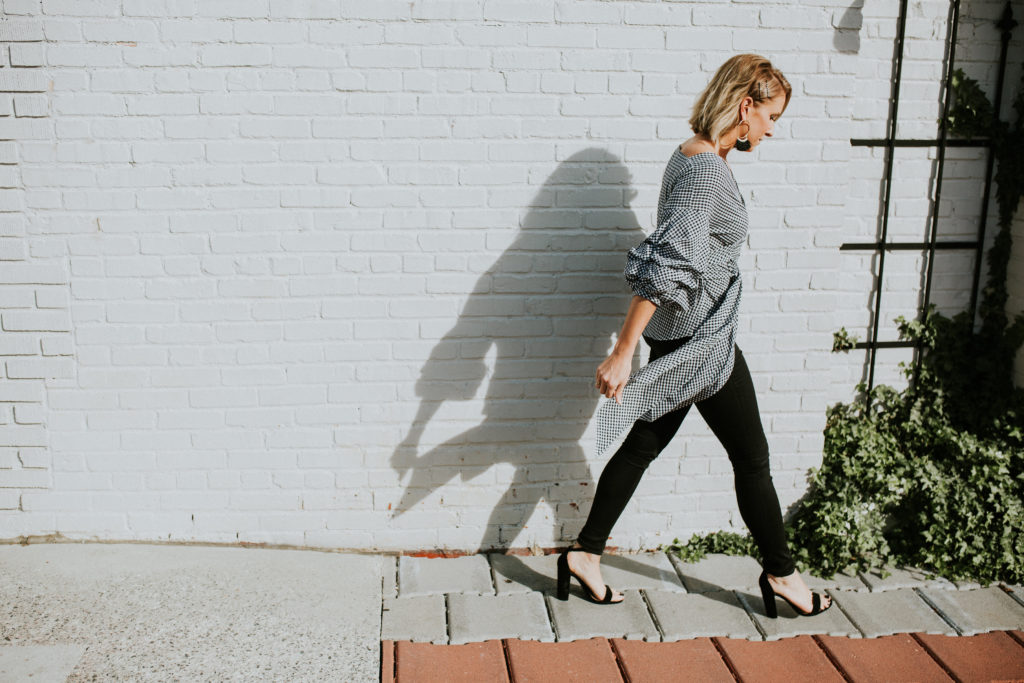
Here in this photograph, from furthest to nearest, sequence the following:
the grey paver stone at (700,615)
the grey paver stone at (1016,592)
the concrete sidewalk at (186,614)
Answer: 1. the grey paver stone at (1016,592)
2. the grey paver stone at (700,615)
3. the concrete sidewalk at (186,614)

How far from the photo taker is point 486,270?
3164 millimetres

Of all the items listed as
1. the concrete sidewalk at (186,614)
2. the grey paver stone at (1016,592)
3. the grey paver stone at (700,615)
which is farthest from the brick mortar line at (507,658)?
the grey paver stone at (1016,592)

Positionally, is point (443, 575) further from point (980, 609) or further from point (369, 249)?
point (980, 609)

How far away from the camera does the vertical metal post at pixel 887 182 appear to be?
342 centimetres

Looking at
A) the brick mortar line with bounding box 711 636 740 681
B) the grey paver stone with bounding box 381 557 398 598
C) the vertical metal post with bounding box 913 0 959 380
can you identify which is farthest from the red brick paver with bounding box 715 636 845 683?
the vertical metal post with bounding box 913 0 959 380

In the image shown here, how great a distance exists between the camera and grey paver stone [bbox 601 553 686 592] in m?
3.20

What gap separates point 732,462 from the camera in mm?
2932

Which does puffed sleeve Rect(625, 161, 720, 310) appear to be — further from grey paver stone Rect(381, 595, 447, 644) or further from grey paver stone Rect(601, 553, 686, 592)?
grey paver stone Rect(381, 595, 447, 644)

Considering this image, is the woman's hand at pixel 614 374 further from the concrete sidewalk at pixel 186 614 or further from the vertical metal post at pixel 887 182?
the vertical metal post at pixel 887 182

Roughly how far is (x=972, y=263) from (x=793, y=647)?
1851 millimetres

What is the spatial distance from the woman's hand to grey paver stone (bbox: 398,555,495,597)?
0.89 meters

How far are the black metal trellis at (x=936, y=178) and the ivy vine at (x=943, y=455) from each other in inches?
1.6

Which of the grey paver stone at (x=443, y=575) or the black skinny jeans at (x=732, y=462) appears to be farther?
the grey paver stone at (x=443, y=575)

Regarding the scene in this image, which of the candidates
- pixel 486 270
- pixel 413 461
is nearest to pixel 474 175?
pixel 486 270
